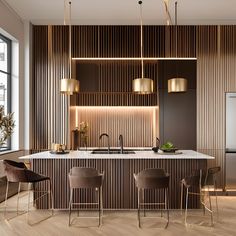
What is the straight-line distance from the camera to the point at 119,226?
438cm

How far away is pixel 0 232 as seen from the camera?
4105mm

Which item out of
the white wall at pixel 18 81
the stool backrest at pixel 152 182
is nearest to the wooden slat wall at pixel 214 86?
the stool backrest at pixel 152 182

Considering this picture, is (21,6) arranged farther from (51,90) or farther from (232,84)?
(232,84)

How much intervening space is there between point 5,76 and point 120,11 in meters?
2.44

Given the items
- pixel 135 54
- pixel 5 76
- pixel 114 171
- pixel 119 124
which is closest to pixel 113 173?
pixel 114 171

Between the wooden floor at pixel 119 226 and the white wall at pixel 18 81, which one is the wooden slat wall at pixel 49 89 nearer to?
the white wall at pixel 18 81

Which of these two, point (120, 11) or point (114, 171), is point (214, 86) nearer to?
point (120, 11)

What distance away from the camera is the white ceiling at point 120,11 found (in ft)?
18.9

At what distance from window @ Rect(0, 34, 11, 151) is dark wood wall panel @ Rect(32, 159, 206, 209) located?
1659 millimetres

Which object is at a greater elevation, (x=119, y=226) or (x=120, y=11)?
(x=120, y=11)

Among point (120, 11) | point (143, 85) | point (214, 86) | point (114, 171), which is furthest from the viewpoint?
point (214, 86)

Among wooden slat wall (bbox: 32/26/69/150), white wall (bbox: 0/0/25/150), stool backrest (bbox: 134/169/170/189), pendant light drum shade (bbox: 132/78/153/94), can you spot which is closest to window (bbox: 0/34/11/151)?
white wall (bbox: 0/0/25/150)

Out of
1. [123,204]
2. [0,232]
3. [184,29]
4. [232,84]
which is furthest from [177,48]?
[0,232]

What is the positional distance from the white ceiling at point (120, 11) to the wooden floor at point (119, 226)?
3.46m
